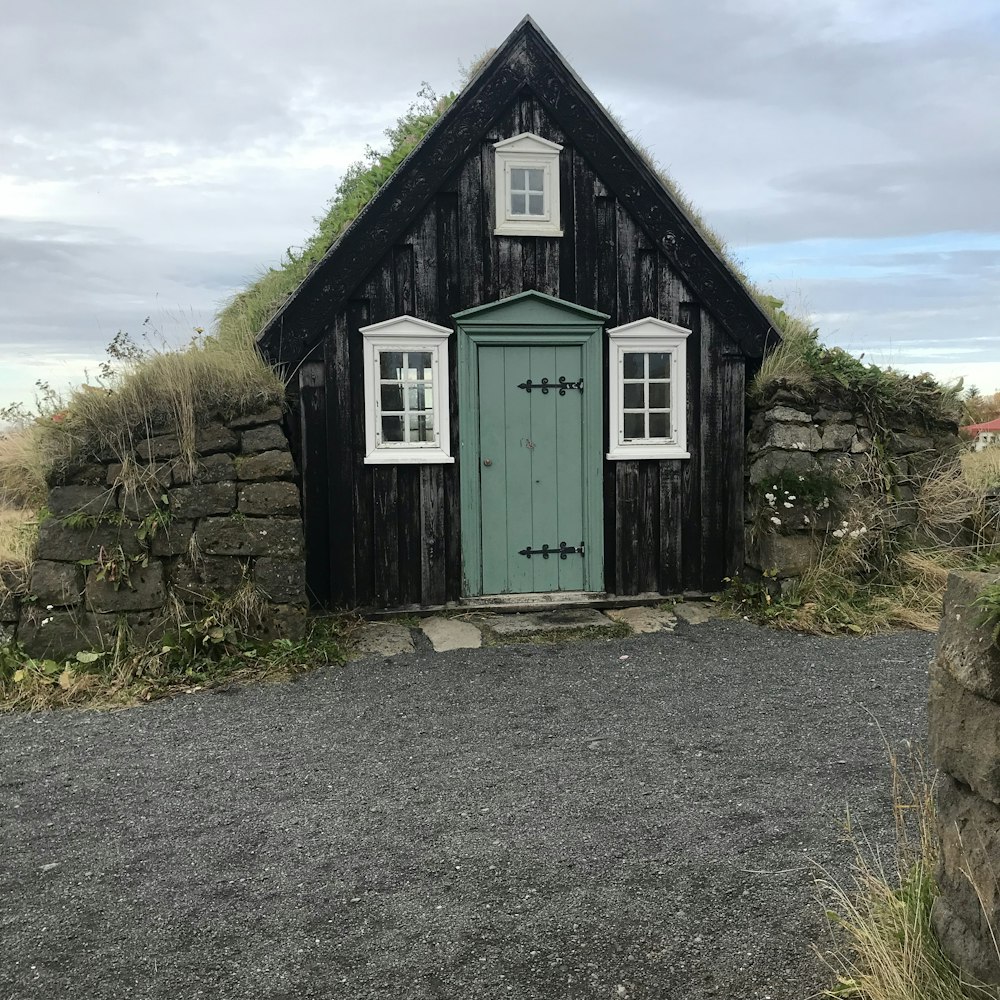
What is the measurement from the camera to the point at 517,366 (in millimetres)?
8383

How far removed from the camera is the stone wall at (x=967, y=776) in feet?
7.90

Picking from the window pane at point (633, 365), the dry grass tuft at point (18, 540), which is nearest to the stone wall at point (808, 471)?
the window pane at point (633, 365)

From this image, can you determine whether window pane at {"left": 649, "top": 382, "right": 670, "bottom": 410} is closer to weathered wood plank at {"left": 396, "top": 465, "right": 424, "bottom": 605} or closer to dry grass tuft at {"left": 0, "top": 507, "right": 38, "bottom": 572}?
weathered wood plank at {"left": 396, "top": 465, "right": 424, "bottom": 605}

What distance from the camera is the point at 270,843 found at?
159 inches

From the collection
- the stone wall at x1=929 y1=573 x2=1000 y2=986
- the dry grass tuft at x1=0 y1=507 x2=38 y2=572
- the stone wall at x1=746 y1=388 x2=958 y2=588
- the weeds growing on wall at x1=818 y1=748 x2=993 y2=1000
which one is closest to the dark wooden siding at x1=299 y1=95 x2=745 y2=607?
the stone wall at x1=746 y1=388 x2=958 y2=588

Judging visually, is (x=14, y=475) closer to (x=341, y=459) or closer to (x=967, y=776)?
(x=341, y=459)

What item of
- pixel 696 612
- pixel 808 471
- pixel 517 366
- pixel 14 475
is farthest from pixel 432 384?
pixel 14 475

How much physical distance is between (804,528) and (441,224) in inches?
173

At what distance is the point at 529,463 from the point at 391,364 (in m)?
1.58

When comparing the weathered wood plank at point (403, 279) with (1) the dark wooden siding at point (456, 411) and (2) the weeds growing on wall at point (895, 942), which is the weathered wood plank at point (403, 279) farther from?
(2) the weeds growing on wall at point (895, 942)

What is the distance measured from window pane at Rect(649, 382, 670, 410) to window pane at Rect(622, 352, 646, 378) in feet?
0.63

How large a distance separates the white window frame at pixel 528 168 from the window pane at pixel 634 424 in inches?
73.7

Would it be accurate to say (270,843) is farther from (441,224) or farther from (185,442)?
(441,224)

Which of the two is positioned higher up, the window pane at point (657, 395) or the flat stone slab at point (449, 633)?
the window pane at point (657, 395)
